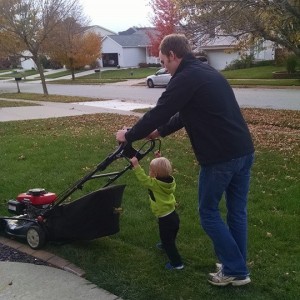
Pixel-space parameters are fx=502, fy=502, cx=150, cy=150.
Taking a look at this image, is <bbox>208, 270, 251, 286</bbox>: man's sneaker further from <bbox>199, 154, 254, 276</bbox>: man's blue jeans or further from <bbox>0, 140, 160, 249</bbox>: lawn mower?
<bbox>0, 140, 160, 249</bbox>: lawn mower

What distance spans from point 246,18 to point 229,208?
417 inches

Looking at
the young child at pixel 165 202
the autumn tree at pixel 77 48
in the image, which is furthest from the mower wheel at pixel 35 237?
the autumn tree at pixel 77 48

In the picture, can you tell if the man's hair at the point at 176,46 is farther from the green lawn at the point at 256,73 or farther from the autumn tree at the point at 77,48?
the autumn tree at the point at 77,48

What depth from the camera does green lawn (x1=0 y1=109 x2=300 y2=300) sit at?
3.86m

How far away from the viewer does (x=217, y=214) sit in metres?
3.72

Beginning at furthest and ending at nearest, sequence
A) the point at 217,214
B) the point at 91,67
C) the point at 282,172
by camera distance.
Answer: the point at 91,67 < the point at 282,172 < the point at 217,214

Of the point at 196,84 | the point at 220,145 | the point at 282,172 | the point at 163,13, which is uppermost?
the point at 163,13

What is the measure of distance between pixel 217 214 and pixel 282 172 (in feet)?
12.3

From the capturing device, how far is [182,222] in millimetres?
5180

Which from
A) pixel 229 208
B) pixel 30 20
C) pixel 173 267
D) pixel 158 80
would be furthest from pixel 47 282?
pixel 158 80

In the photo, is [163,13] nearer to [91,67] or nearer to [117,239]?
[91,67]

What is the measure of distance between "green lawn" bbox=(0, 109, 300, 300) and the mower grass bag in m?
0.19

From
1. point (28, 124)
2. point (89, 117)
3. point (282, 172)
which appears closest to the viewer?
point (282, 172)

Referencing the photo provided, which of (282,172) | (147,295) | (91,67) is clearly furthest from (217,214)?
(91,67)
